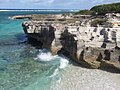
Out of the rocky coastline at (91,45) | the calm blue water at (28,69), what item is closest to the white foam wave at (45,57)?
the calm blue water at (28,69)

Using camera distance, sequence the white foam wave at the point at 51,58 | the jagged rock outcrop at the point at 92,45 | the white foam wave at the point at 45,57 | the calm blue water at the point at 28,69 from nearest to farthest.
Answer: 1. the calm blue water at the point at 28,69
2. the jagged rock outcrop at the point at 92,45
3. the white foam wave at the point at 51,58
4. the white foam wave at the point at 45,57

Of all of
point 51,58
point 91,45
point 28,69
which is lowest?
point 51,58

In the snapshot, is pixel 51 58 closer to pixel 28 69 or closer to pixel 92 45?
pixel 28 69

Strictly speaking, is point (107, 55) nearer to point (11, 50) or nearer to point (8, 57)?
point (8, 57)

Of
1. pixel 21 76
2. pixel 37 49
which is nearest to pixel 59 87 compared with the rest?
pixel 21 76

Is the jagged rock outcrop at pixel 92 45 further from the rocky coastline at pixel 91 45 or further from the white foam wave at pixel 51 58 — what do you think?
the white foam wave at pixel 51 58

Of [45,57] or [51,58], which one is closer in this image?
[51,58]

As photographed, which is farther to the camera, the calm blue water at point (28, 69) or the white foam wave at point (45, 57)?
the white foam wave at point (45, 57)

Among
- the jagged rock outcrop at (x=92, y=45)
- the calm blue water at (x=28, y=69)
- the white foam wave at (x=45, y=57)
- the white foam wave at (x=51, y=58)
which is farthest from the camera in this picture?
the white foam wave at (x=45, y=57)

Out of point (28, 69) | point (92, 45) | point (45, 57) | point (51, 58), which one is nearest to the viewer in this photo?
point (28, 69)

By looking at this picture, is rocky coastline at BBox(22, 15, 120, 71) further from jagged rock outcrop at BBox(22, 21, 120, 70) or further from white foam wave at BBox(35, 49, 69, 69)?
white foam wave at BBox(35, 49, 69, 69)

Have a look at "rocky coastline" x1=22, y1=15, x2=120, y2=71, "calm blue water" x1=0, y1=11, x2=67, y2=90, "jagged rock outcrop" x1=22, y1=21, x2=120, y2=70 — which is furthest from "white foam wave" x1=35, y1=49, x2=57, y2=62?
"jagged rock outcrop" x1=22, y1=21, x2=120, y2=70

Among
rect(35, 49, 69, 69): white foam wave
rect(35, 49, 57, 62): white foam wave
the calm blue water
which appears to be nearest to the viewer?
the calm blue water

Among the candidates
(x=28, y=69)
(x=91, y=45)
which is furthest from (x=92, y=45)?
(x=28, y=69)
